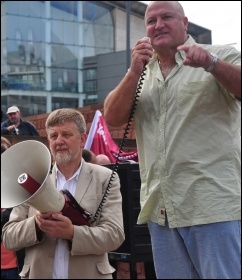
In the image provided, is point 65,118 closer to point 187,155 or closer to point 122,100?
point 122,100

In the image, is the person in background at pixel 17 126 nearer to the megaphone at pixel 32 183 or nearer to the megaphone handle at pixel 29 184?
the megaphone at pixel 32 183

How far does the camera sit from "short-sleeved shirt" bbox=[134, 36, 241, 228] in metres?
1.95

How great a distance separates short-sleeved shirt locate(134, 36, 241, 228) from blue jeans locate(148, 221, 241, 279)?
0.04 metres

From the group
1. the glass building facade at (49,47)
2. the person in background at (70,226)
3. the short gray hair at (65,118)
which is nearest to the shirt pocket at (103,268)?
the person in background at (70,226)

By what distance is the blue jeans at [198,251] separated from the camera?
1.87 meters

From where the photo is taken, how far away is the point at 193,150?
1999 mm

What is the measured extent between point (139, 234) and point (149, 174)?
1.85m

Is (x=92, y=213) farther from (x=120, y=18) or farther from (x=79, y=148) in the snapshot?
(x=120, y=18)

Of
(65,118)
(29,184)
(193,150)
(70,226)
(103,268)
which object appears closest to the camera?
(193,150)

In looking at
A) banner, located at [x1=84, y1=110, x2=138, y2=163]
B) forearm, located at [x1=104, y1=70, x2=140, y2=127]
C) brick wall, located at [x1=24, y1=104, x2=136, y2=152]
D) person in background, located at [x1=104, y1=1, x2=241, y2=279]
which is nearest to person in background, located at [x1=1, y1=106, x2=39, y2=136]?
brick wall, located at [x1=24, y1=104, x2=136, y2=152]

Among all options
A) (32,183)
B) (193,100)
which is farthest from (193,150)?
(32,183)

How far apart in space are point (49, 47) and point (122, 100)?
3238cm

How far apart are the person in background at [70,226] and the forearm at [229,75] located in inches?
39.3

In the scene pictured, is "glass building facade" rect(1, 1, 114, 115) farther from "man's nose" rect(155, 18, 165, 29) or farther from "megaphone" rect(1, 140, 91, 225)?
"man's nose" rect(155, 18, 165, 29)
